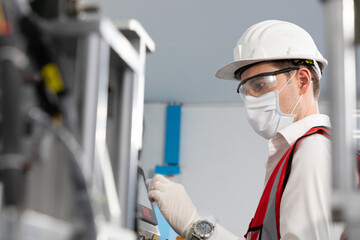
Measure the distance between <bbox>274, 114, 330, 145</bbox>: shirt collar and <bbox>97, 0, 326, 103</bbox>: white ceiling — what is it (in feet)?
6.07

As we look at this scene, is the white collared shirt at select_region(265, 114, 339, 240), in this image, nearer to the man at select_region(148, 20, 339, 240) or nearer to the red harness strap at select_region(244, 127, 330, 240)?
the red harness strap at select_region(244, 127, 330, 240)

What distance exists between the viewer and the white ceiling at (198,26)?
406 cm

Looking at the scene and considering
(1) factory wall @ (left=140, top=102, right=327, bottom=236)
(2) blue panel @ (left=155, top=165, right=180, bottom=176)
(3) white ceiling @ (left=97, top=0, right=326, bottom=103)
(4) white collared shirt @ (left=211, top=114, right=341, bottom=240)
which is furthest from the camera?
(2) blue panel @ (left=155, top=165, right=180, bottom=176)

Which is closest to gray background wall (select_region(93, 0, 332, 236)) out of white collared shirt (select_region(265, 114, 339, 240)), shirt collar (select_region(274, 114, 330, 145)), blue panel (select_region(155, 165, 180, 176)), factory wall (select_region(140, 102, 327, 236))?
factory wall (select_region(140, 102, 327, 236))

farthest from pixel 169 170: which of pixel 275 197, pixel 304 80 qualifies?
pixel 275 197

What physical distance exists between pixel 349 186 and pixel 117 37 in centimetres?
46

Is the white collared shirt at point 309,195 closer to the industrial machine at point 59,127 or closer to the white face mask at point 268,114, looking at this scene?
the white face mask at point 268,114

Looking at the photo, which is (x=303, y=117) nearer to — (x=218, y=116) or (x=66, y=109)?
(x=66, y=109)

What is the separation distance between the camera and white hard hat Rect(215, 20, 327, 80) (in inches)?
77.6

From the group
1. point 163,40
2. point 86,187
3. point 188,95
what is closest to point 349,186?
point 86,187

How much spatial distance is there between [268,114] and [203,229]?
20.8 inches

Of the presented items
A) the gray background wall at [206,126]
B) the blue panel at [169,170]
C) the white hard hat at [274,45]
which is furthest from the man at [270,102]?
the blue panel at [169,170]

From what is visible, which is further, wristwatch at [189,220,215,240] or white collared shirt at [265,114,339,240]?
wristwatch at [189,220,215,240]

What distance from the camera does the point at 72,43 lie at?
85 centimetres
